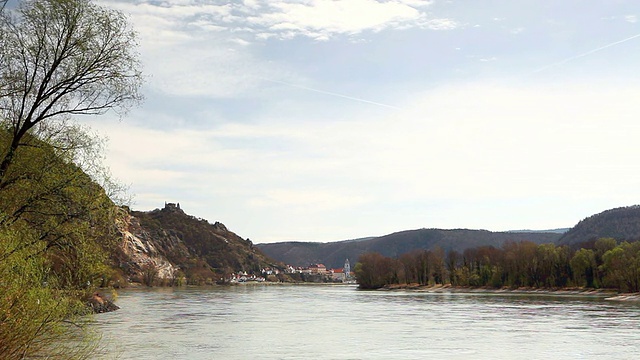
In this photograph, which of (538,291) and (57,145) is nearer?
(57,145)

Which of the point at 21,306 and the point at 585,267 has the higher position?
the point at 585,267

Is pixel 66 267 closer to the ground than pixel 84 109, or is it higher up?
closer to the ground

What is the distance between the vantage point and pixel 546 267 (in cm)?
14412

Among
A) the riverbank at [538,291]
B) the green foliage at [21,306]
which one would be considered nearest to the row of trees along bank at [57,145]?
the green foliage at [21,306]

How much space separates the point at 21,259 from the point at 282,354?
21.8 meters

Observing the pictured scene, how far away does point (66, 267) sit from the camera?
23125mm

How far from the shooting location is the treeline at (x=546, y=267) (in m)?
119

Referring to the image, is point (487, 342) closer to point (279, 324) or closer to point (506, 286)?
point (279, 324)

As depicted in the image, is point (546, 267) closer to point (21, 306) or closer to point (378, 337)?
point (378, 337)

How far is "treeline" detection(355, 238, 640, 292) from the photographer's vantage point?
119188 millimetres

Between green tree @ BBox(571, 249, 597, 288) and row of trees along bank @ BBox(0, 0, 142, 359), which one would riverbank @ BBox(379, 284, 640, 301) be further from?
row of trees along bank @ BBox(0, 0, 142, 359)

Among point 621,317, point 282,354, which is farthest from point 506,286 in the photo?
point 282,354

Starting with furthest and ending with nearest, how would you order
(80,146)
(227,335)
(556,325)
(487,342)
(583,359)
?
(556,325) → (227,335) → (487,342) → (583,359) → (80,146)

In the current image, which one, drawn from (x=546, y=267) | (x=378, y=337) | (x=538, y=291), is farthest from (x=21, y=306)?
(x=546, y=267)
